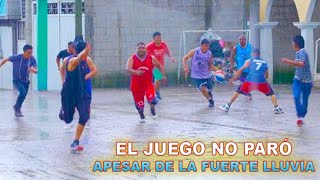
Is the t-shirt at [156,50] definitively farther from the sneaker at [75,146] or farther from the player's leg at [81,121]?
the sneaker at [75,146]

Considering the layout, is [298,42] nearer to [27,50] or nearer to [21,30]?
[27,50]

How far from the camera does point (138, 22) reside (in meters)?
27.2

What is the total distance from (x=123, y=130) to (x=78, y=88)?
2.56m

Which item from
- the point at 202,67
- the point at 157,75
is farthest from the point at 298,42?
the point at 157,75

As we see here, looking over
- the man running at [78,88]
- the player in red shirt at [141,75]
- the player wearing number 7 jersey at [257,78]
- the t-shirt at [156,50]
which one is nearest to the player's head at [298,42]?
the player wearing number 7 jersey at [257,78]

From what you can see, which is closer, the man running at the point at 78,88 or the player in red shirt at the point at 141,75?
the man running at the point at 78,88

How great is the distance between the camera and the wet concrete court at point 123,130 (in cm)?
1148

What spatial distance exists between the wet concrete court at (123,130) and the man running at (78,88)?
20.2 inches

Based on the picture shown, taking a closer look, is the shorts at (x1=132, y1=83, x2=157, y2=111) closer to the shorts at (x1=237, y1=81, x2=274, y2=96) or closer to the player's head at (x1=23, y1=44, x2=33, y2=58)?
the shorts at (x1=237, y1=81, x2=274, y2=96)

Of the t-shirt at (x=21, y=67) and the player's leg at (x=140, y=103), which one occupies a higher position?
the t-shirt at (x=21, y=67)

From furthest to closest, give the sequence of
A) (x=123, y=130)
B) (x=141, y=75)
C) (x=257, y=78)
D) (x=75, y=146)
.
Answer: (x=257, y=78) < (x=141, y=75) < (x=123, y=130) < (x=75, y=146)

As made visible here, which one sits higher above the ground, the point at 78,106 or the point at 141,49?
the point at 141,49

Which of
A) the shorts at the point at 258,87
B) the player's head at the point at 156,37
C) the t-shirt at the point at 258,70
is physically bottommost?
the shorts at the point at 258,87

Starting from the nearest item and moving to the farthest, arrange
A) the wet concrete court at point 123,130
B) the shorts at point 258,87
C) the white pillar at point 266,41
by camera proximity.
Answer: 1. the wet concrete court at point 123,130
2. the shorts at point 258,87
3. the white pillar at point 266,41
